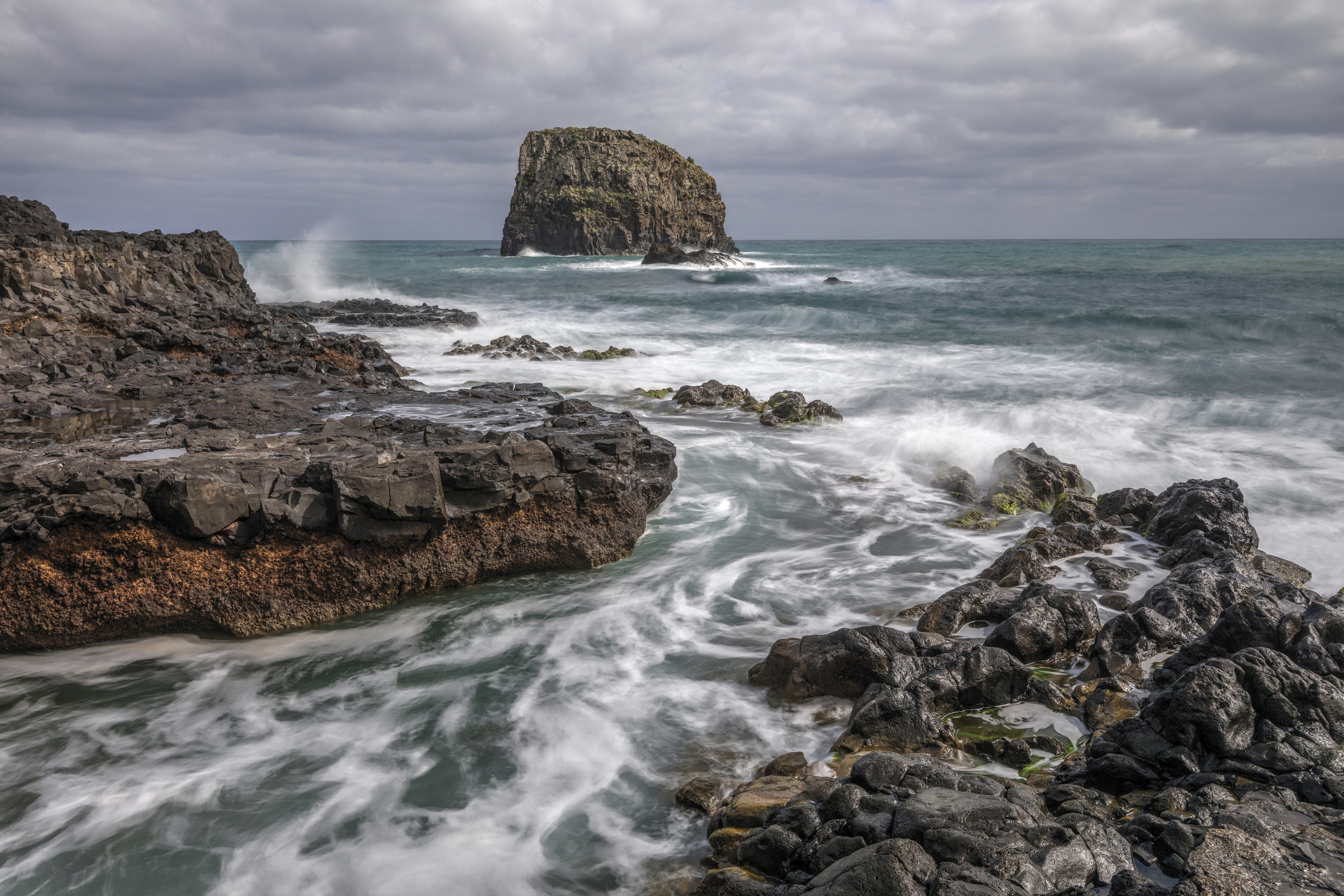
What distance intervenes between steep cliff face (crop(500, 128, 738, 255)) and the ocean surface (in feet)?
201

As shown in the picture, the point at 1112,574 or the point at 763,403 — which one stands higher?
the point at 763,403

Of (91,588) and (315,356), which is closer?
(91,588)

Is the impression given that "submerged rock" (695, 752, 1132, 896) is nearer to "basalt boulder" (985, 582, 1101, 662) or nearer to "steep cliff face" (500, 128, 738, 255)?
"basalt boulder" (985, 582, 1101, 662)

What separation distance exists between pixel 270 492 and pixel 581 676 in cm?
236

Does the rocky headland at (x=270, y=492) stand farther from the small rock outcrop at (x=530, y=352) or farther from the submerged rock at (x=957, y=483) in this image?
the small rock outcrop at (x=530, y=352)

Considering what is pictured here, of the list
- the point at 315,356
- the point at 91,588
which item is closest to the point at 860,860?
the point at 91,588

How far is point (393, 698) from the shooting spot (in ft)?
15.6

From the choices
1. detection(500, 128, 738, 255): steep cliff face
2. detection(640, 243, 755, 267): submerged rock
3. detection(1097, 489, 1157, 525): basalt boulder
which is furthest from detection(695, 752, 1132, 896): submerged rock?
detection(500, 128, 738, 255): steep cliff face

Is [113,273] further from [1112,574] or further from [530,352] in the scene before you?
[1112,574]

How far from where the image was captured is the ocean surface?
3.61m

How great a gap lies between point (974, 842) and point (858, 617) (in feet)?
10.0

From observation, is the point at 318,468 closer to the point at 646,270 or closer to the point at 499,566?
the point at 499,566

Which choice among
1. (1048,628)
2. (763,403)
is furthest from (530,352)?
(1048,628)

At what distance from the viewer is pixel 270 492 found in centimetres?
506
